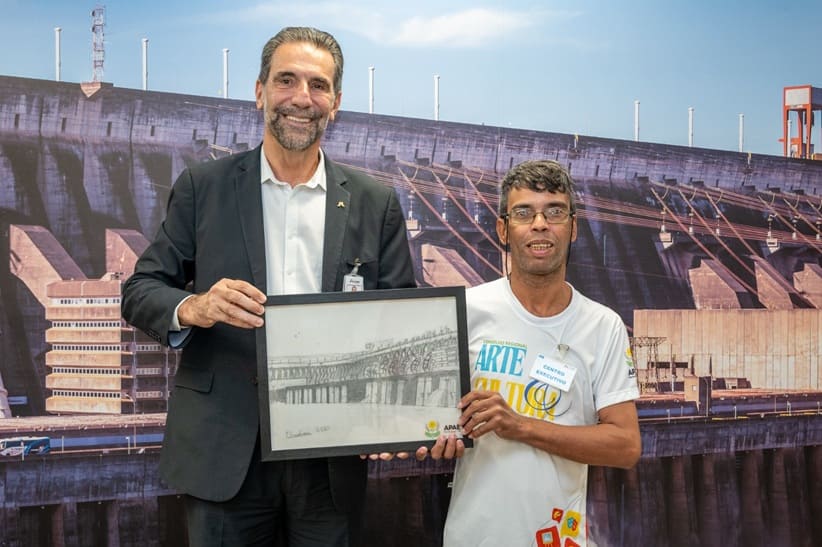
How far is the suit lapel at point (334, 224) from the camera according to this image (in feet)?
6.27

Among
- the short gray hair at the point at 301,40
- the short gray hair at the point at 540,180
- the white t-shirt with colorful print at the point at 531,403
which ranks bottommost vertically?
the white t-shirt with colorful print at the point at 531,403

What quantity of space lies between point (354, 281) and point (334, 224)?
5.6 inches

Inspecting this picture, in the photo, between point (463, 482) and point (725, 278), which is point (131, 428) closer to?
point (463, 482)

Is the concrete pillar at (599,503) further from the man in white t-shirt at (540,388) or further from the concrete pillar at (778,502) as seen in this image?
the man in white t-shirt at (540,388)

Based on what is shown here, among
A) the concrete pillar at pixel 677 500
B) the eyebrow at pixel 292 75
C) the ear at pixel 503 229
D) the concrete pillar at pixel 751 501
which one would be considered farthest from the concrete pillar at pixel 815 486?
the eyebrow at pixel 292 75

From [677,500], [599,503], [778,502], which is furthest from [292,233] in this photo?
[778,502]

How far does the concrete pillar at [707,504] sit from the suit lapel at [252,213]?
2.71 meters

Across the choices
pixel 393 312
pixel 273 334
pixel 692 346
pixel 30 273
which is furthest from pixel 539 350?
pixel 692 346

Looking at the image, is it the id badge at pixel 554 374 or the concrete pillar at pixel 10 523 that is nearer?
the id badge at pixel 554 374

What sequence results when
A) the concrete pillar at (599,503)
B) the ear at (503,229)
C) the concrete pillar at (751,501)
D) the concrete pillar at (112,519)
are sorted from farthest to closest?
the concrete pillar at (751,501)
the concrete pillar at (599,503)
the concrete pillar at (112,519)
the ear at (503,229)

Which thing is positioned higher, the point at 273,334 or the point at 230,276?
the point at 230,276

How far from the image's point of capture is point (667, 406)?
3.74 metres

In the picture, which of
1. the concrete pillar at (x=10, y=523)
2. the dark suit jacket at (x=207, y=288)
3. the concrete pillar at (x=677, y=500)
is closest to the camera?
the dark suit jacket at (x=207, y=288)

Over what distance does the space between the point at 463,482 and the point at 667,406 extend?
2.01 meters
